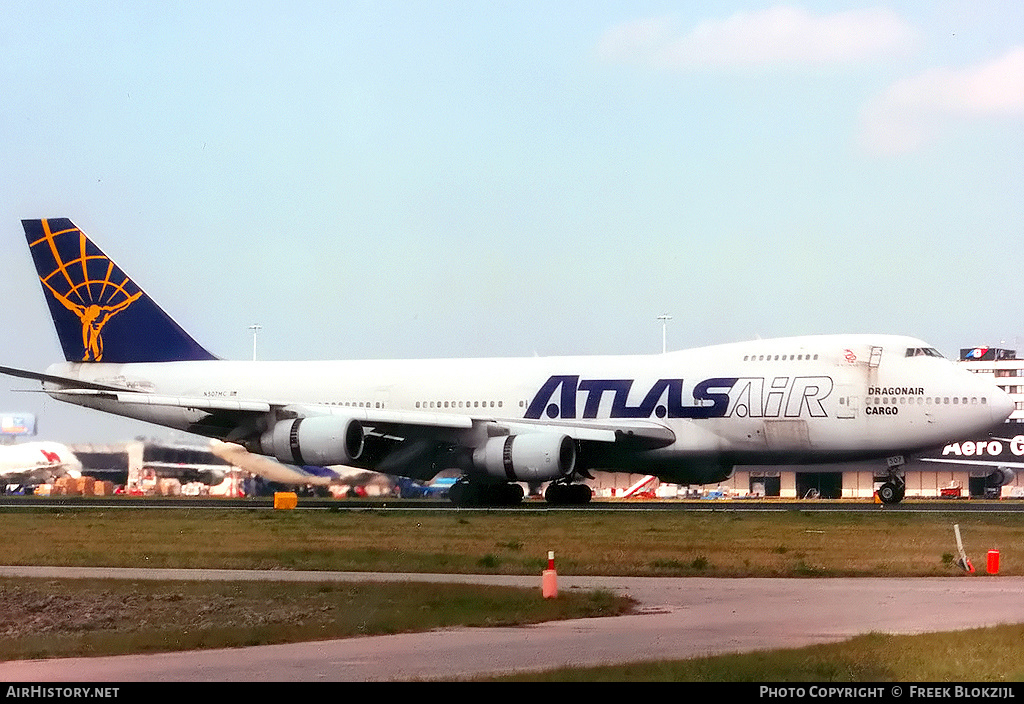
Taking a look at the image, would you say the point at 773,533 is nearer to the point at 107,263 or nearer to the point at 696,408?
the point at 696,408

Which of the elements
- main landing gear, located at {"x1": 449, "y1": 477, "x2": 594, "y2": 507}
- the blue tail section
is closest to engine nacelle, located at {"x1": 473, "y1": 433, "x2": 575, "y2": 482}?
main landing gear, located at {"x1": 449, "y1": 477, "x2": 594, "y2": 507}

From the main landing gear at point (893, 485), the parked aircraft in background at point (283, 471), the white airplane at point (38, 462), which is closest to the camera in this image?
the main landing gear at point (893, 485)

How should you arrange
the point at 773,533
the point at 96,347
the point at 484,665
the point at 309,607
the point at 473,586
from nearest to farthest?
1. the point at 484,665
2. the point at 309,607
3. the point at 473,586
4. the point at 773,533
5. the point at 96,347

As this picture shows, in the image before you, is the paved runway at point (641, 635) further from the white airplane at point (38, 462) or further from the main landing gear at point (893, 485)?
the white airplane at point (38, 462)

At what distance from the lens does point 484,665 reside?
1295 centimetres

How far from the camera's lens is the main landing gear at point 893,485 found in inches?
1727

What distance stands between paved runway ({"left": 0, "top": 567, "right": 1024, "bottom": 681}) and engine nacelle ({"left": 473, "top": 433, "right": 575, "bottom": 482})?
71.4ft

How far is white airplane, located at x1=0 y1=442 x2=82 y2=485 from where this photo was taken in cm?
5750

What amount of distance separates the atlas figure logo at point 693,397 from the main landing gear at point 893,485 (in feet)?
8.88

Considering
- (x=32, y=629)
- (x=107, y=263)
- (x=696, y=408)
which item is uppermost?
(x=107, y=263)

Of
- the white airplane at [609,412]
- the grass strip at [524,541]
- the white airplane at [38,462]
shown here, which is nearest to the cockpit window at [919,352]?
the white airplane at [609,412]

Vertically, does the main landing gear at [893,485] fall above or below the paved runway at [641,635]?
above

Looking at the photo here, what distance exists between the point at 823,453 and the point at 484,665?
109ft
